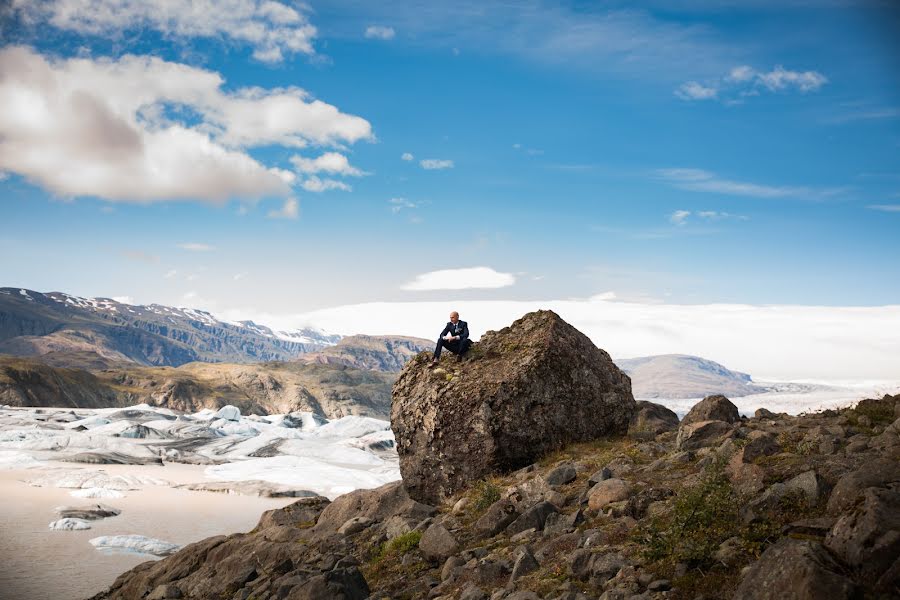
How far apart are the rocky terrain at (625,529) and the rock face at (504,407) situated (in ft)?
0.90

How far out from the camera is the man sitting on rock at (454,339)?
25.6 metres

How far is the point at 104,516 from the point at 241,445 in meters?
72.5

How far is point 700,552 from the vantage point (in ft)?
34.8

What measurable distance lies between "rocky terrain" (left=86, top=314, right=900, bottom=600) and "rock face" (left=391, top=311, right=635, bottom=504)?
0.27 m

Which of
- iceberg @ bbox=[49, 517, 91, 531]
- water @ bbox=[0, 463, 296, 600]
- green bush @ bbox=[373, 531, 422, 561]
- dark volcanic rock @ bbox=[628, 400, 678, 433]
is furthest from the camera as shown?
iceberg @ bbox=[49, 517, 91, 531]

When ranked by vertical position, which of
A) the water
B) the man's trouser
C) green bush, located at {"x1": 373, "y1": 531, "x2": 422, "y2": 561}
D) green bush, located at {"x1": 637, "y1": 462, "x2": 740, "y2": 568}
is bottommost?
the water

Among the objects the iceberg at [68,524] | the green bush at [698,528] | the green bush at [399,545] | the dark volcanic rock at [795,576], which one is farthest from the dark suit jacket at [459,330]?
the iceberg at [68,524]

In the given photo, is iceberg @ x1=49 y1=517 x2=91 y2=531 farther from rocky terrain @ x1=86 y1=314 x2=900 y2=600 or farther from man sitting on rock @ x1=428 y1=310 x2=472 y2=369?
man sitting on rock @ x1=428 y1=310 x2=472 y2=369

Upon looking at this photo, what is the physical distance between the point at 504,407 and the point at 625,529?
31.6 feet

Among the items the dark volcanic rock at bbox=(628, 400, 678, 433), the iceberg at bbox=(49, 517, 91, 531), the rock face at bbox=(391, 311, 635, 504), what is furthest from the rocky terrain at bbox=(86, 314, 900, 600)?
the iceberg at bbox=(49, 517, 91, 531)

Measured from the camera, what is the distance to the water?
3912cm

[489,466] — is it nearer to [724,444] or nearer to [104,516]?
[724,444]

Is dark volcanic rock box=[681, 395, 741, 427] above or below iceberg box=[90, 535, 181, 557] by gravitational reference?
above

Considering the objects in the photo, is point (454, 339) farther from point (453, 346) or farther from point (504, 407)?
point (504, 407)
